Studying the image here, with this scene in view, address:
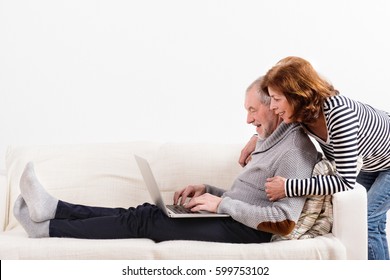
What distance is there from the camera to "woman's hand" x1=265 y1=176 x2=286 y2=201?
2438 millimetres

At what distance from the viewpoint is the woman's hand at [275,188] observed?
2438mm

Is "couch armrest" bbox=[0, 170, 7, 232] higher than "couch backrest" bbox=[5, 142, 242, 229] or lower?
lower

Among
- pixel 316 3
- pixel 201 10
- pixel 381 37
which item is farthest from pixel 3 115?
pixel 381 37

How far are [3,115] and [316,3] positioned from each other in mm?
1861

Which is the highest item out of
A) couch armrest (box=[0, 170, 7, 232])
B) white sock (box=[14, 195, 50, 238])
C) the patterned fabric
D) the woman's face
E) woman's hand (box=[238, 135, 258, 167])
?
A: the woman's face

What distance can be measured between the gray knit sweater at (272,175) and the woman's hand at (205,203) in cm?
3

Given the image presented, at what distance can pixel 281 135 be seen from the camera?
8.54 feet

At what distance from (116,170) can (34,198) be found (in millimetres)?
627

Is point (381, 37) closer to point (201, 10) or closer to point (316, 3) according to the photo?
point (316, 3)

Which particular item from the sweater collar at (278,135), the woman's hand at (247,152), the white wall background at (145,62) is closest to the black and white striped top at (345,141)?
the sweater collar at (278,135)

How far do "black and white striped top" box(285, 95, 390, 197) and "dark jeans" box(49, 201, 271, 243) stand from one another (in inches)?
10.4

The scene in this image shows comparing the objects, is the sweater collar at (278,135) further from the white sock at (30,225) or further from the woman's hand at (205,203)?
the white sock at (30,225)

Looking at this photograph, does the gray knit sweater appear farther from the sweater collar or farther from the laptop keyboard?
the laptop keyboard

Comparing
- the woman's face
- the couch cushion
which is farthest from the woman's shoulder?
the couch cushion
